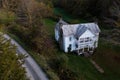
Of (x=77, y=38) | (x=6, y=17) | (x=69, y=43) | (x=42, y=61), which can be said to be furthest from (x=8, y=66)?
(x=6, y=17)

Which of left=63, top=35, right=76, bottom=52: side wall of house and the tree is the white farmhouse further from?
the tree

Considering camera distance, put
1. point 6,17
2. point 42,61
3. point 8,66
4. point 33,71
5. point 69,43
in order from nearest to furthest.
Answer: point 8,66
point 33,71
point 42,61
point 69,43
point 6,17

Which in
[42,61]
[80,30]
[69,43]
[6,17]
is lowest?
[69,43]

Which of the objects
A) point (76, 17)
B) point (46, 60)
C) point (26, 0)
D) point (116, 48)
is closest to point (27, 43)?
point (46, 60)

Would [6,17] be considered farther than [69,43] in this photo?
Yes

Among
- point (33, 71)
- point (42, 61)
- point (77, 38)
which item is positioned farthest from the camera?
point (77, 38)

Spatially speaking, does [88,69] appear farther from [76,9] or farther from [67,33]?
[76,9]

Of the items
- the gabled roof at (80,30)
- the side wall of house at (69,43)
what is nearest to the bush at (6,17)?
the side wall of house at (69,43)

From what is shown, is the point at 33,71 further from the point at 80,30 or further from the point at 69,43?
the point at 80,30

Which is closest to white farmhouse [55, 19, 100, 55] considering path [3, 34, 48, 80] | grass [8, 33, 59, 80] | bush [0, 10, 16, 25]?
grass [8, 33, 59, 80]
